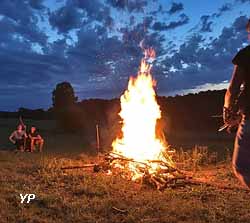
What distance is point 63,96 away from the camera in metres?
26.9

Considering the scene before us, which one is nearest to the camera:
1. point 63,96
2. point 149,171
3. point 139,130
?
point 149,171

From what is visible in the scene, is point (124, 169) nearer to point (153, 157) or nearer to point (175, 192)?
point (153, 157)

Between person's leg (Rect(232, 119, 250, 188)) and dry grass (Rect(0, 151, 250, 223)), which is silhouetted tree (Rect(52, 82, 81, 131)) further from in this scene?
person's leg (Rect(232, 119, 250, 188))

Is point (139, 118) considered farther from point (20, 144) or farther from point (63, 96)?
point (63, 96)

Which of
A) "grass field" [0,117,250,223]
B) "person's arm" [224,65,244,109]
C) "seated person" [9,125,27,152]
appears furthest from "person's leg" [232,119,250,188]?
"seated person" [9,125,27,152]

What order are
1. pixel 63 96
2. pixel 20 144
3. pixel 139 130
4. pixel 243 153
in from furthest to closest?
pixel 63 96 < pixel 20 144 < pixel 139 130 < pixel 243 153

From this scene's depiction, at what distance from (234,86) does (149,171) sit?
5.20m

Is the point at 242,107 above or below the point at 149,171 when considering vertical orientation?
above

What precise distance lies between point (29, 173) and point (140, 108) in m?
2.97

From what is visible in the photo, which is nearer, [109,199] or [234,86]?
[234,86]

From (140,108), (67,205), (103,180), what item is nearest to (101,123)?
(140,108)

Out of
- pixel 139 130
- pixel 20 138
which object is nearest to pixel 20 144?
pixel 20 138

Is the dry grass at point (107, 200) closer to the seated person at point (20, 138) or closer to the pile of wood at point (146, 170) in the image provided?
the pile of wood at point (146, 170)

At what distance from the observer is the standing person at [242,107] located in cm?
325
